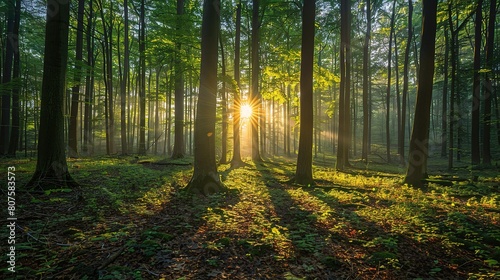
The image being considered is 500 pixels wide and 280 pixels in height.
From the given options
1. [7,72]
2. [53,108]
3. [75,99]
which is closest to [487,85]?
[53,108]

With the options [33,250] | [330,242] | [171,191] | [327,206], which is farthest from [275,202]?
[33,250]

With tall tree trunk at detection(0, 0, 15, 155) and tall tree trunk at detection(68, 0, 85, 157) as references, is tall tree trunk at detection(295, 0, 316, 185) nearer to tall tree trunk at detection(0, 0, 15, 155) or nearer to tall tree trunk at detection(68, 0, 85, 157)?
tall tree trunk at detection(68, 0, 85, 157)

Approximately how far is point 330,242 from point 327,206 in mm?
2512

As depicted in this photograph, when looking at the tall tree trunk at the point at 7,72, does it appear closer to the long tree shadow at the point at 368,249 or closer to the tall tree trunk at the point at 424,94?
the long tree shadow at the point at 368,249

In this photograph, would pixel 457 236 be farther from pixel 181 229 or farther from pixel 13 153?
pixel 13 153

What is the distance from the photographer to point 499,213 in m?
6.04

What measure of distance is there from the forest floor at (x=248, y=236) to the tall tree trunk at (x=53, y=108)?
2.09 ft

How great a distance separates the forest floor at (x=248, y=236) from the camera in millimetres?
3301

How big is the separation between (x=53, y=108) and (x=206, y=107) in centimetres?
437

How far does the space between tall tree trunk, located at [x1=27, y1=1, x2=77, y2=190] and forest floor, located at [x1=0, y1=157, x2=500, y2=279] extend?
2.09 ft

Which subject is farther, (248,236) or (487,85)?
(487,85)

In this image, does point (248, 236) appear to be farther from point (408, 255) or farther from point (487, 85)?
point (487, 85)

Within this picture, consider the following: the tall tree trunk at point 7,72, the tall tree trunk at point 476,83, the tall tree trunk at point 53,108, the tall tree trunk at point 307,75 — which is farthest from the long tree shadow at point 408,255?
the tall tree trunk at point 7,72

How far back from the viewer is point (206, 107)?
26.0 feet
